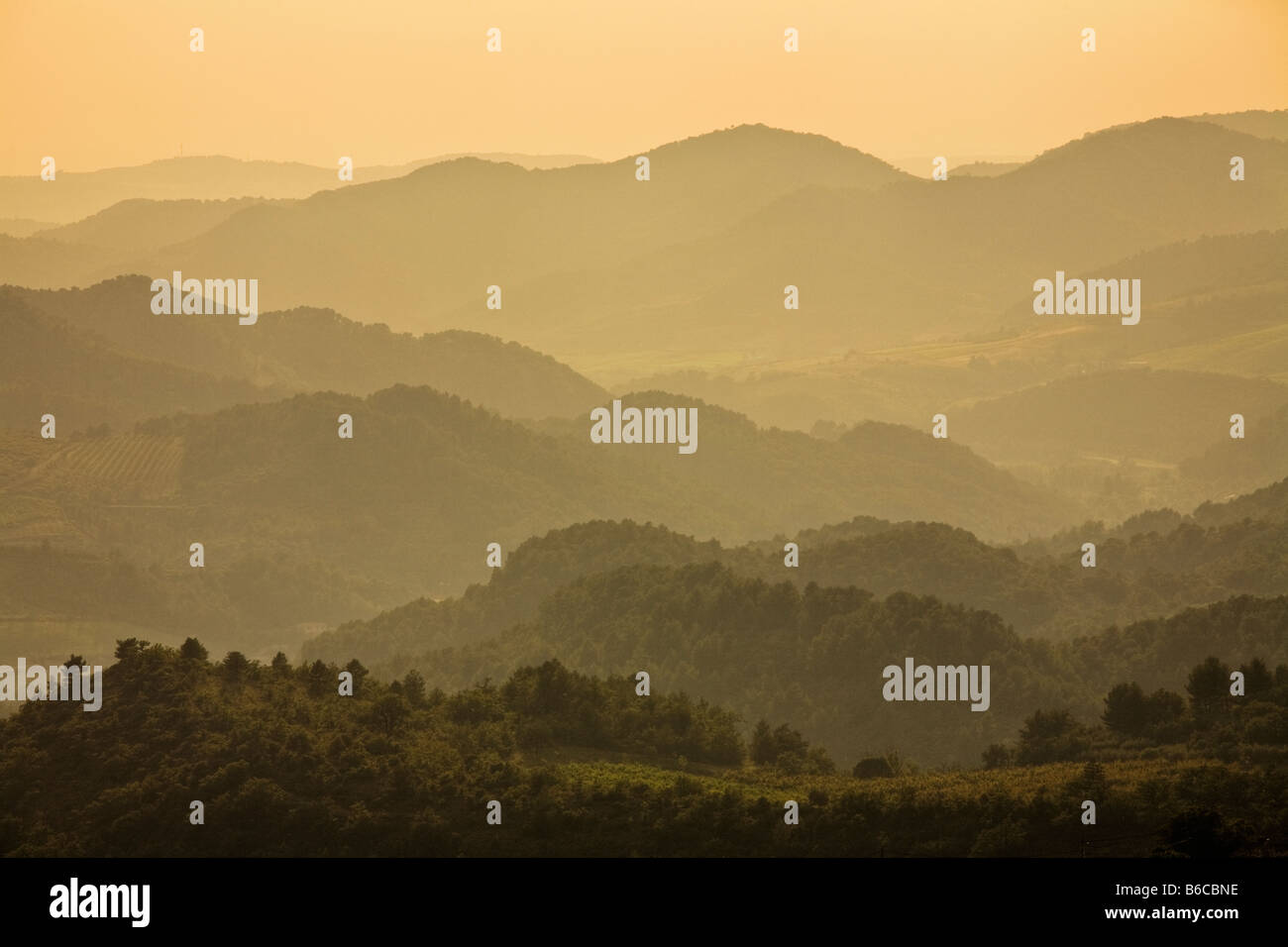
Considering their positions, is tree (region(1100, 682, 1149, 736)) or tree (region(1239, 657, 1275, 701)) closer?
tree (region(1239, 657, 1275, 701))

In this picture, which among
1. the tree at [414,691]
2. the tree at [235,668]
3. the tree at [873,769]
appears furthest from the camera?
the tree at [414,691]

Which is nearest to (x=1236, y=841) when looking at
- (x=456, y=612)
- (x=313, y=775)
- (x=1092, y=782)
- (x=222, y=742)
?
(x=1092, y=782)

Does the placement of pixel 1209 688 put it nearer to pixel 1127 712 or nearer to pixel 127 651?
pixel 1127 712

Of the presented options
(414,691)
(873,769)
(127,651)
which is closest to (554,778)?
(414,691)

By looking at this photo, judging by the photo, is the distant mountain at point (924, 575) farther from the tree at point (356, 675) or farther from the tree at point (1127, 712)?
the tree at point (1127, 712)

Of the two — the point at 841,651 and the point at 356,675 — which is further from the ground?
the point at 841,651

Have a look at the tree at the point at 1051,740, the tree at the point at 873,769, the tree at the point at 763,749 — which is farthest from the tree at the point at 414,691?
the tree at the point at 1051,740

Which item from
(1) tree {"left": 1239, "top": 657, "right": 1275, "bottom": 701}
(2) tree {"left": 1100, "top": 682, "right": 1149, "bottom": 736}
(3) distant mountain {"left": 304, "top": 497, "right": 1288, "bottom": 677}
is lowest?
(2) tree {"left": 1100, "top": 682, "right": 1149, "bottom": 736}

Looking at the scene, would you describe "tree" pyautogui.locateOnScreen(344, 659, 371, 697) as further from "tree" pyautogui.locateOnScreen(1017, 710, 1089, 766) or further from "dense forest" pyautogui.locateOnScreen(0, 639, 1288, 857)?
"tree" pyautogui.locateOnScreen(1017, 710, 1089, 766)

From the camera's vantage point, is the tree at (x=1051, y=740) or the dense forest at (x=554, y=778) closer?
the dense forest at (x=554, y=778)

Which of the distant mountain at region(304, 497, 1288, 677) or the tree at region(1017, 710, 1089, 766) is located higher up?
the distant mountain at region(304, 497, 1288, 677)

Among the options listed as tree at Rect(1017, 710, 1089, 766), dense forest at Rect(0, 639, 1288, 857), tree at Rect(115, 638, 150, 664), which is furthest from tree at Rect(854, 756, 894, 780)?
tree at Rect(115, 638, 150, 664)

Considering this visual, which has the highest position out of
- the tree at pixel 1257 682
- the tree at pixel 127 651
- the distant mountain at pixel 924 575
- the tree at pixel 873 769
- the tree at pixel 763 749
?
the distant mountain at pixel 924 575
